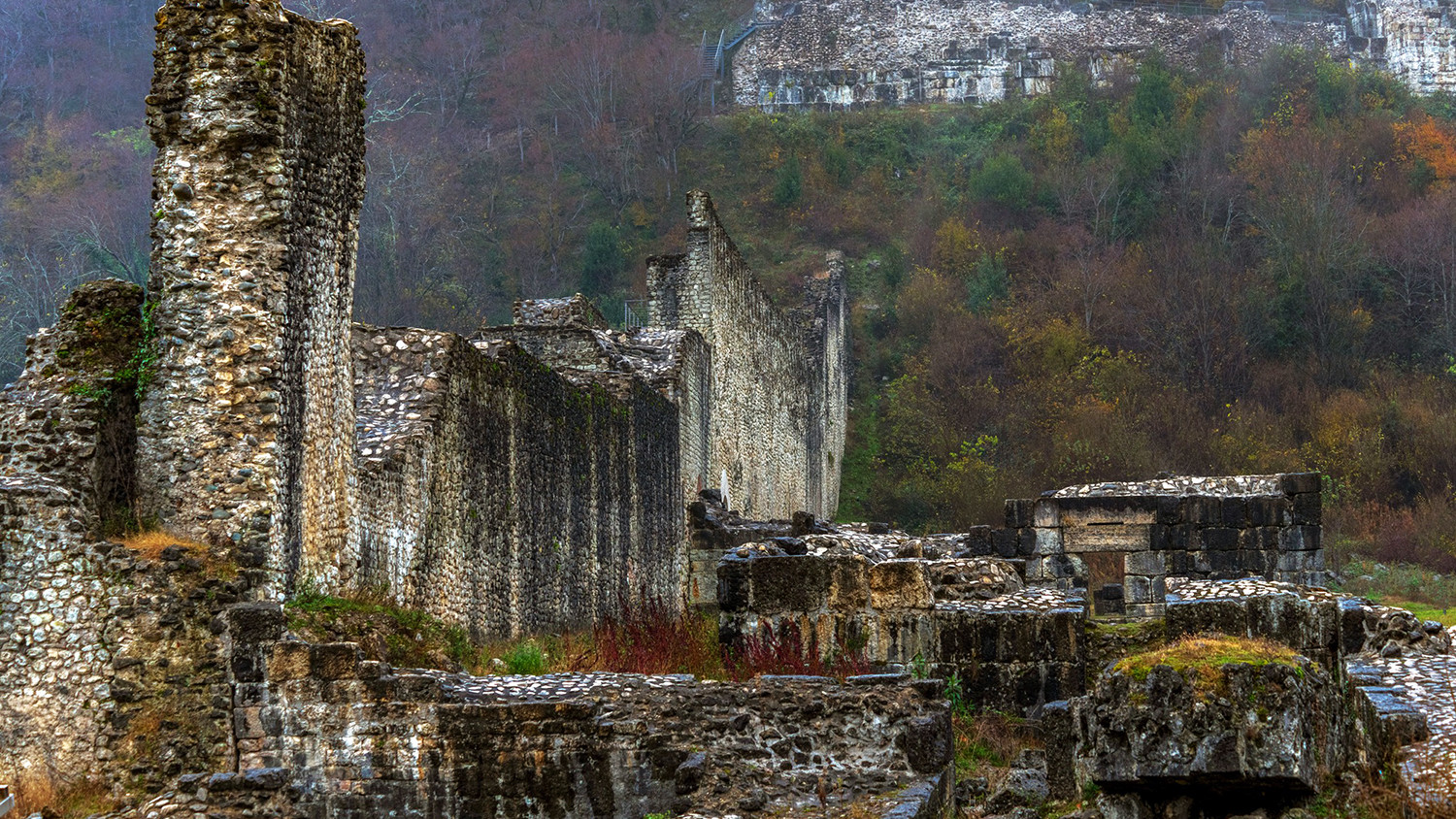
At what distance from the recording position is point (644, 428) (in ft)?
Answer: 69.5

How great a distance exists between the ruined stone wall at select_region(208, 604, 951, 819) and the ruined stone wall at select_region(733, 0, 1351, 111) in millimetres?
54841

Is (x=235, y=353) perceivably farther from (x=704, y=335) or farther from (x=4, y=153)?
(x=4, y=153)

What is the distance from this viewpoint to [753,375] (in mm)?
30922

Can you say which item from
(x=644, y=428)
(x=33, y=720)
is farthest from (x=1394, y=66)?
(x=33, y=720)

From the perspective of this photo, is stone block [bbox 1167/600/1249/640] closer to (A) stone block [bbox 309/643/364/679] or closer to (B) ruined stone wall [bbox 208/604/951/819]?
(B) ruined stone wall [bbox 208/604/951/819]

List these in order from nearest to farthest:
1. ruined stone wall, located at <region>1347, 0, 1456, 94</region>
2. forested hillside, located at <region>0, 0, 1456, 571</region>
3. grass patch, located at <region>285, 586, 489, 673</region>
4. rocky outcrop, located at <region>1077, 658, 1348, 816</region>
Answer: rocky outcrop, located at <region>1077, 658, 1348, 816</region>, grass patch, located at <region>285, 586, 489, 673</region>, forested hillside, located at <region>0, 0, 1456, 571</region>, ruined stone wall, located at <region>1347, 0, 1456, 94</region>

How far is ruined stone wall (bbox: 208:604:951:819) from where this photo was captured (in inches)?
369

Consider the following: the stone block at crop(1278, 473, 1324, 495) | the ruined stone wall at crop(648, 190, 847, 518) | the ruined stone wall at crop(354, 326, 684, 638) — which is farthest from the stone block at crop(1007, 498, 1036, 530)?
the ruined stone wall at crop(648, 190, 847, 518)

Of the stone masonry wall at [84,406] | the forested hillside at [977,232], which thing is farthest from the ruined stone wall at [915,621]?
the forested hillside at [977,232]

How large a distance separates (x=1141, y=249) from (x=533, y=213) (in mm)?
19954

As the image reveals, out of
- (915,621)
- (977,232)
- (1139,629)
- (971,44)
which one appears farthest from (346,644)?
(971,44)

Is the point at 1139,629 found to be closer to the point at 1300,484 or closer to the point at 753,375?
the point at 1300,484

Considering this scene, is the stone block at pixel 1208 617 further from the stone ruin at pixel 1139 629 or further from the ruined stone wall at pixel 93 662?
the ruined stone wall at pixel 93 662

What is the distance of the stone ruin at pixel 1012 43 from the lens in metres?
63.7
